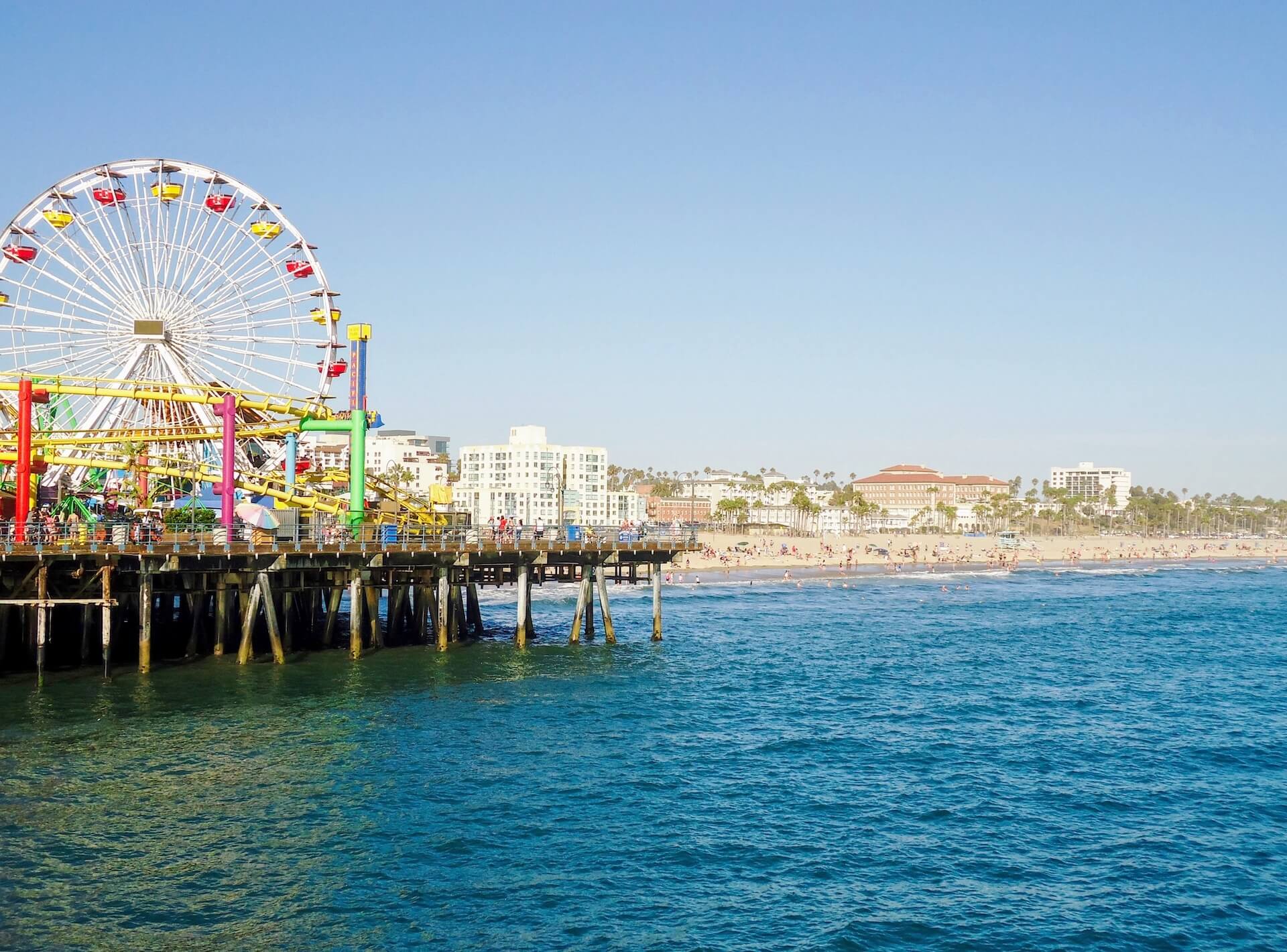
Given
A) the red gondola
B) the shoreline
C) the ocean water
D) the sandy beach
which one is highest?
the red gondola

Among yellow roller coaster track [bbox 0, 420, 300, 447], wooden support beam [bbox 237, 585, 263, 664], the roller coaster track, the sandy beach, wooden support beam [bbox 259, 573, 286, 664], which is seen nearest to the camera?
wooden support beam [bbox 259, 573, 286, 664]

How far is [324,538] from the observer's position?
44125 mm

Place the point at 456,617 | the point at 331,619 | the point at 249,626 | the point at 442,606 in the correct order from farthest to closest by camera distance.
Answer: the point at 456,617 < the point at 331,619 < the point at 442,606 < the point at 249,626

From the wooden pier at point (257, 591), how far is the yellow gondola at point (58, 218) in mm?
17441

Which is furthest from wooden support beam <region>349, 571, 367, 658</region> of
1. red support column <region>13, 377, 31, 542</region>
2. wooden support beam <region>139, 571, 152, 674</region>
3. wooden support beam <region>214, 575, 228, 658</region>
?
red support column <region>13, 377, 31, 542</region>

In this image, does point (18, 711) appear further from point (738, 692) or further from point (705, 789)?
point (738, 692)

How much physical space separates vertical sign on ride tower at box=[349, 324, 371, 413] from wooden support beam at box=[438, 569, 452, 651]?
9.52 meters

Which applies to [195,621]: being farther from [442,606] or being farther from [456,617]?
[456,617]

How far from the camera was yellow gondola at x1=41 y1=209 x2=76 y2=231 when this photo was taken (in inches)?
2058

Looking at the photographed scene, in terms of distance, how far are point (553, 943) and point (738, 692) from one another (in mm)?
23844

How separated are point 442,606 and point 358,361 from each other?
43.3 ft

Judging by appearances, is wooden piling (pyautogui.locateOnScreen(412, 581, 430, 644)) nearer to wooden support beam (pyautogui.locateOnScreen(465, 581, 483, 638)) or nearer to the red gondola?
wooden support beam (pyautogui.locateOnScreen(465, 581, 483, 638))

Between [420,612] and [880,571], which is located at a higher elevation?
[420,612]

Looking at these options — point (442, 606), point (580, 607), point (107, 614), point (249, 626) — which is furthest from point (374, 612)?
point (107, 614)
